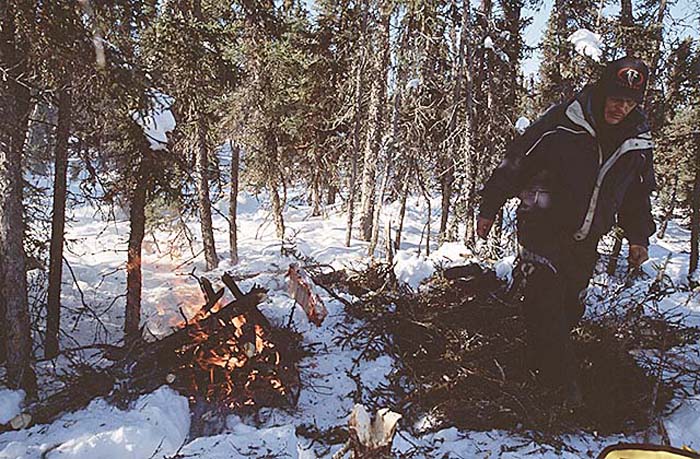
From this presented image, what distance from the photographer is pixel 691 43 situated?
14.0 meters

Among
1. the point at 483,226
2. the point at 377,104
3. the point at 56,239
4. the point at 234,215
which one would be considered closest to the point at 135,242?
the point at 56,239

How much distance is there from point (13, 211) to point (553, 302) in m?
5.28

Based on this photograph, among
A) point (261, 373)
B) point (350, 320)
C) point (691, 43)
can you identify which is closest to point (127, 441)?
point (261, 373)

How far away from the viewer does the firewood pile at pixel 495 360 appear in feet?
10.9

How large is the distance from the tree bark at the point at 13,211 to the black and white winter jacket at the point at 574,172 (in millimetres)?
4822

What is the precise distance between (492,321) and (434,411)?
130 cm

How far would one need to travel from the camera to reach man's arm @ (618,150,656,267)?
3.77m

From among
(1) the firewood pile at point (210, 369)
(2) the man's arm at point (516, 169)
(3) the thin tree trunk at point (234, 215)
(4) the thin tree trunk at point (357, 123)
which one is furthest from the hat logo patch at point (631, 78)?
(4) the thin tree trunk at point (357, 123)

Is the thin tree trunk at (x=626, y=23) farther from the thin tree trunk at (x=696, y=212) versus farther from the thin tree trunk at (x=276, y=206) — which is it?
the thin tree trunk at (x=276, y=206)

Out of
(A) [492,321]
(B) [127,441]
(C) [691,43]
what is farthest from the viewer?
(C) [691,43]

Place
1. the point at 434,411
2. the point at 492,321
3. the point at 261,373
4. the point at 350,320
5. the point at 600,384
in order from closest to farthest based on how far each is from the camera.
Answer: the point at 434,411 < the point at 600,384 < the point at 261,373 < the point at 492,321 < the point at 350,320

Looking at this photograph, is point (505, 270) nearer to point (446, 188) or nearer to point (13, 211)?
point (13, 211)

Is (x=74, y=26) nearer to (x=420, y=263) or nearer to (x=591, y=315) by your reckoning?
(x=420, y=263)

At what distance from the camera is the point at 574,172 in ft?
11.3
